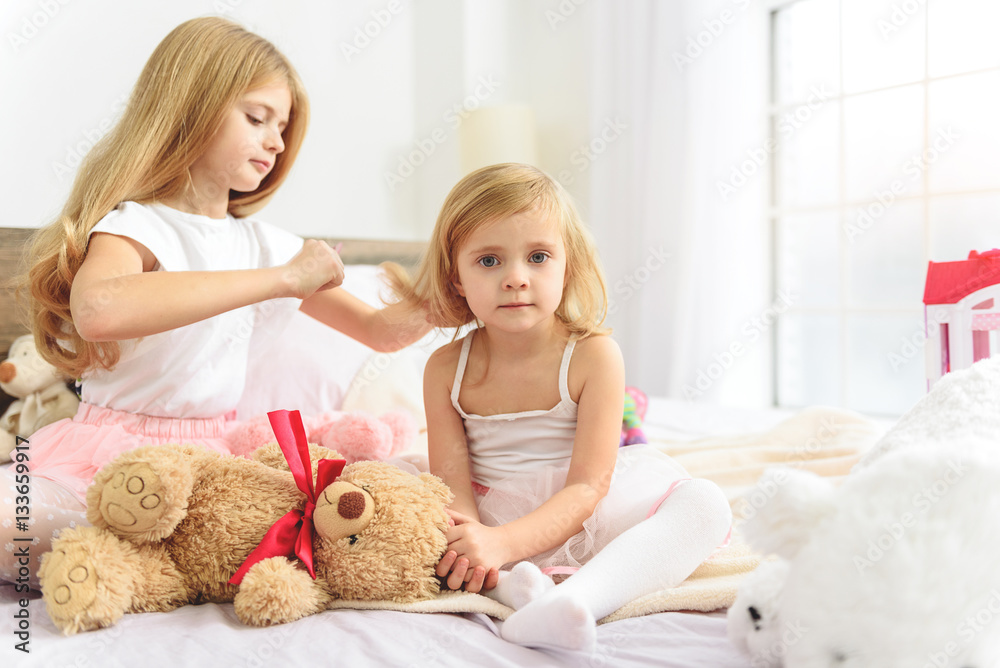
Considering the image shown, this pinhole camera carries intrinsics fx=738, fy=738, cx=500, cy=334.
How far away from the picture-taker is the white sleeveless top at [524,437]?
1011 millimetres

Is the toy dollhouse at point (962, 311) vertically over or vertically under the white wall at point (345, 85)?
under

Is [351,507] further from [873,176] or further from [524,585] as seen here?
[873,176]

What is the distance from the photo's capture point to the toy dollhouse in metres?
1.18

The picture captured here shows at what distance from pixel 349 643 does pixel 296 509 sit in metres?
0.18

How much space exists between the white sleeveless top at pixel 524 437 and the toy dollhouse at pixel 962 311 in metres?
0.67

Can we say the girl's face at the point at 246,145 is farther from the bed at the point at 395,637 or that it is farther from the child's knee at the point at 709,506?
the child's knee at the point at 709,506

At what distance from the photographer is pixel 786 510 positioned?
545mm

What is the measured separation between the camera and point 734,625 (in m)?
0.63

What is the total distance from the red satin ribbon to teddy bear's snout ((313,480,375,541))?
3 cm

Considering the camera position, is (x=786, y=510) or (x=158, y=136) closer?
(x=786, y=510)

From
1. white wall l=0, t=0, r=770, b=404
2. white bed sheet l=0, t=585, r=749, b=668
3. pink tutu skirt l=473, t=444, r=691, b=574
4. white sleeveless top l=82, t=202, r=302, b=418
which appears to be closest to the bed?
white bed sheet l=0, t=585, r=749, b=668

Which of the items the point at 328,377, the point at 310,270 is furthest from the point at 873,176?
the point at 310,270

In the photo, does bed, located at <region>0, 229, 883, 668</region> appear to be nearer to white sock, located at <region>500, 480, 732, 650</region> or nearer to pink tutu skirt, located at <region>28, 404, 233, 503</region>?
white sock, located at <region>500, 480, 732, 650</region>

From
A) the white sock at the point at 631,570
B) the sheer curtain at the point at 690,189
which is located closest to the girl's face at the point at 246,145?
the white sock at the point at 631,570
